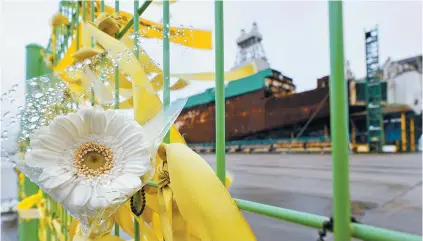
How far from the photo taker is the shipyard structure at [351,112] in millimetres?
9391

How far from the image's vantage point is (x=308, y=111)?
9.43 m

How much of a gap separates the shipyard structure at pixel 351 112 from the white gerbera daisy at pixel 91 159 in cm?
835

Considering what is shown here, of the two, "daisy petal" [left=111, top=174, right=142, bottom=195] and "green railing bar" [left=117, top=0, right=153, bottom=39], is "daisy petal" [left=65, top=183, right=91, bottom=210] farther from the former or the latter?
"green railing bar" [left=117, top=0, right=153, bottom=39]

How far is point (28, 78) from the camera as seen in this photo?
1329mm

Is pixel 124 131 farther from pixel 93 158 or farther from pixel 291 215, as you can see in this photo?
pixel 291 215

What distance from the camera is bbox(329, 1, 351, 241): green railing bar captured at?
0.17 m

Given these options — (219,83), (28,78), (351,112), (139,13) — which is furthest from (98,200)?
(351,112)

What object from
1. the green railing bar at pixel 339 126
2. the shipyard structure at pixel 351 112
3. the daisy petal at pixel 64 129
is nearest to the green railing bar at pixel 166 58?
the daisy petal at pixel 64 129

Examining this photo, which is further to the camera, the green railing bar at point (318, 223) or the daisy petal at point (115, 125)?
the daisy petal at point (115, 125)

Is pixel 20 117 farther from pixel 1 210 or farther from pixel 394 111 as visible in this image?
pixel 394 111

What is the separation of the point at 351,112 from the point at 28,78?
10.1 meters

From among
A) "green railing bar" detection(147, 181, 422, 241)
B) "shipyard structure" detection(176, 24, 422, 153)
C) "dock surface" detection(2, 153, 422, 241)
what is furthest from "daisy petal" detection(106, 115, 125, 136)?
"shipyard structure" detection(176, 24, 422, 153)

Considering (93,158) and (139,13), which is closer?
(93,158)

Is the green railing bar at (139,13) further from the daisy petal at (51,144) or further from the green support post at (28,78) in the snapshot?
the green support post at (28,78)
